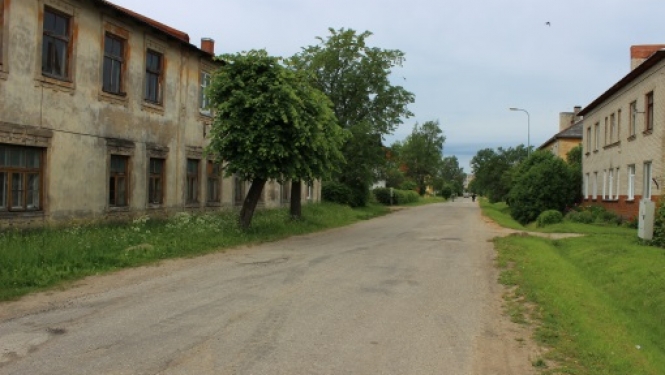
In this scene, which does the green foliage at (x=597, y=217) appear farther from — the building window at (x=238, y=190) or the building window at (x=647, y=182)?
the building window at (x=238, y=190)

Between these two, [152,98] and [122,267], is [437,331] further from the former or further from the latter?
[152,98]

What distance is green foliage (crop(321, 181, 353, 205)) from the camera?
40.4m

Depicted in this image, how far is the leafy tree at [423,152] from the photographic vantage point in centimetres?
10100

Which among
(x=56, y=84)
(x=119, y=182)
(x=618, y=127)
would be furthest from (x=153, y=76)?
(x=618, y=127)

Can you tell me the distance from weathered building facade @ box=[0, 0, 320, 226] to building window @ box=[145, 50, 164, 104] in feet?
0.14

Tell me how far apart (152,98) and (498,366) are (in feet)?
58.1

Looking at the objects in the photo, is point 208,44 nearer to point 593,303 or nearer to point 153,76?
point 153,76

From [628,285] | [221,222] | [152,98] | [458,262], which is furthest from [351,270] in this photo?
[152,98]

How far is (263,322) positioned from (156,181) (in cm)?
1501

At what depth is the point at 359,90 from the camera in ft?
110

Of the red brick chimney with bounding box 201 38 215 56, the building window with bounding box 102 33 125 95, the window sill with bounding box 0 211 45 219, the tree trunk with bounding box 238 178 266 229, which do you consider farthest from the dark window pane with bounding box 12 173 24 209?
the red brick chimney with bounding box 201 38 215 56

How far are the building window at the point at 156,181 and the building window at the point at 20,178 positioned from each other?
200 inches

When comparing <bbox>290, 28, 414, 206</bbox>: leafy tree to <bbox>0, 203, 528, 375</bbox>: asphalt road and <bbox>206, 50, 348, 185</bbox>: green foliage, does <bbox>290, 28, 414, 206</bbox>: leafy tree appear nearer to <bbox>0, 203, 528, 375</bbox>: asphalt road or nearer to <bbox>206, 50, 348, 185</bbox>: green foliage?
<bbox>206, 50, 348, 185</bbox>: green foliage

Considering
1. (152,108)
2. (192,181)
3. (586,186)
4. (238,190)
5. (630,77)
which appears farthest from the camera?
(586,186)
